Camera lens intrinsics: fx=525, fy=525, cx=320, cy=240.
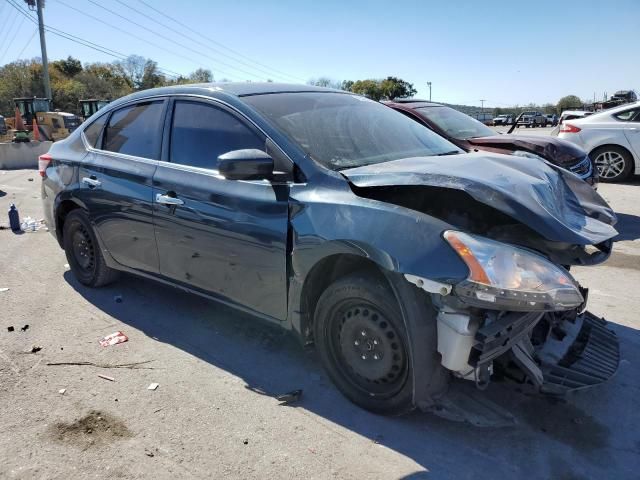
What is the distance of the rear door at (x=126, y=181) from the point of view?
159 inches

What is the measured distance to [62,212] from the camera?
200 inches

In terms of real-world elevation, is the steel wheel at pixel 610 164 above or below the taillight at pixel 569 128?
below

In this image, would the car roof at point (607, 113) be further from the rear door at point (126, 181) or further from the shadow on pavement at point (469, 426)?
the rear door at point (126, 181)

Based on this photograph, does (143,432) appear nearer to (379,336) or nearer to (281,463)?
(281,463)

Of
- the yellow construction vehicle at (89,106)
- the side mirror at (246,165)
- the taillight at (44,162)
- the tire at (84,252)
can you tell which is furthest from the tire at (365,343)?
the yellow construction vehicle at (89,106)

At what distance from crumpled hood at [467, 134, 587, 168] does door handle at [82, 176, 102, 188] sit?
4896mm

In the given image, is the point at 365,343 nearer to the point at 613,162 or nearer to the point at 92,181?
the point at 92,181

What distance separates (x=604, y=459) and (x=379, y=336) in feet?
4.06

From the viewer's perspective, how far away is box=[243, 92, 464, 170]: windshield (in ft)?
10.8

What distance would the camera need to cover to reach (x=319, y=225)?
9.53 feet

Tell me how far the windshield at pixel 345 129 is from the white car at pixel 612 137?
300 inches

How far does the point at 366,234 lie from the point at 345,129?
3.76 feet

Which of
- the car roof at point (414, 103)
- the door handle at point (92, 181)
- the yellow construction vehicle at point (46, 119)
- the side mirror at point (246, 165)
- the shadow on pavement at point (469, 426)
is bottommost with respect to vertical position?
the shadow on pavement at point (469, 426)

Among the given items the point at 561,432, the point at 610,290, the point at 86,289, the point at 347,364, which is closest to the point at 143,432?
the point at 347,364
